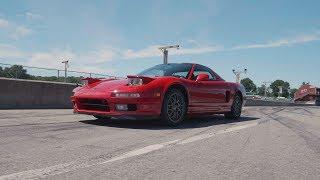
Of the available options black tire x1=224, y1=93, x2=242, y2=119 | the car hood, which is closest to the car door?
black tire x1=224, y1=93, x2=242, y2=119

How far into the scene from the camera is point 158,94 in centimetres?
764

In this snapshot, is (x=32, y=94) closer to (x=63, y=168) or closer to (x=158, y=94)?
(x=158, y=94)

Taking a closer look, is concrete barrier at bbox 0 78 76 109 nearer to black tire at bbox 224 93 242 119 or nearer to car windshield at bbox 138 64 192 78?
car windshield at bbox 138 64 192 78

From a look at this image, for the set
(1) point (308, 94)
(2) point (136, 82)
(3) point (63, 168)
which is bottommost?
(3) point (63, 168)

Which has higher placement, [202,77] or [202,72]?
[202,72]

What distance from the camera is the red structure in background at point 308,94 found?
169ft

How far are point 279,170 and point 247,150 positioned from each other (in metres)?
1.13

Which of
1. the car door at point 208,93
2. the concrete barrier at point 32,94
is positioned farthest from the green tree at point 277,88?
the car door at point 208,93

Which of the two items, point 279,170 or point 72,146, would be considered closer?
point 279,170

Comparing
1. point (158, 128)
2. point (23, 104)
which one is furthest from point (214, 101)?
point (23, 104)

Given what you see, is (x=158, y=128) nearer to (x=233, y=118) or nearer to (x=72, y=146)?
(x=72, y=146)

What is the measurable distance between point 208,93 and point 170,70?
98 cm

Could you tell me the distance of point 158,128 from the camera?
752 centimetres

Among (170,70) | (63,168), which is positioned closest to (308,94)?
(170,70)
